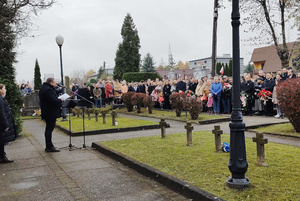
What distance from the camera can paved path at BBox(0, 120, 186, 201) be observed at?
5363 millimetres

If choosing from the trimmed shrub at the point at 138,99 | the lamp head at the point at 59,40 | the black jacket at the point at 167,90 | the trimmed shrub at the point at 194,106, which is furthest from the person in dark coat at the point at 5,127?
the black jacket at the point at 167,90

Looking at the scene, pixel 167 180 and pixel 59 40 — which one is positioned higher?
pixel 59 40

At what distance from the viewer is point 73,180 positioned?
6316mm

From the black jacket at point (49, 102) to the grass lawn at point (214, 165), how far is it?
6.03 ft

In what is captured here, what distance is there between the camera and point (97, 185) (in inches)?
234

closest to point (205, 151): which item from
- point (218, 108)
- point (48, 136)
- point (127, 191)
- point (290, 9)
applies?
point (127, 191)

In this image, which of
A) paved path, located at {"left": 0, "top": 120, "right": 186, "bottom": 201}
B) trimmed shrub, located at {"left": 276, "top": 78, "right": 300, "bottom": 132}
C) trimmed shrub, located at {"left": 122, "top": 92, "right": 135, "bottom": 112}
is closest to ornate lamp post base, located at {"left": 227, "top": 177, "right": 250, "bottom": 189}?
paved path, located at {"left": 0, "top": 120, "right": 186, "bottom": 201}

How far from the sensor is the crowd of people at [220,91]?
15.6 meters

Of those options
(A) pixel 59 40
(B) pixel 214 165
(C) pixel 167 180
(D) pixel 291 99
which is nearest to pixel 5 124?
(C) pixel 167 180

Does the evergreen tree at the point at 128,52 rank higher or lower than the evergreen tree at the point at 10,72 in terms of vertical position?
higher

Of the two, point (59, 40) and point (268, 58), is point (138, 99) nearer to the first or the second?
point (59, 40)

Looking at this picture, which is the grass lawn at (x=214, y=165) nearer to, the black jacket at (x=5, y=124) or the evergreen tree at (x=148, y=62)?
the black jacket at (x=5, y=124)

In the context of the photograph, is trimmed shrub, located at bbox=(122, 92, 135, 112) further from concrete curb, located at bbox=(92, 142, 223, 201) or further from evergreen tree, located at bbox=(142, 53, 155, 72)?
evergreen tree, located at bbox=(142, 53, 155, 72)

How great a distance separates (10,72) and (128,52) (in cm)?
5270
